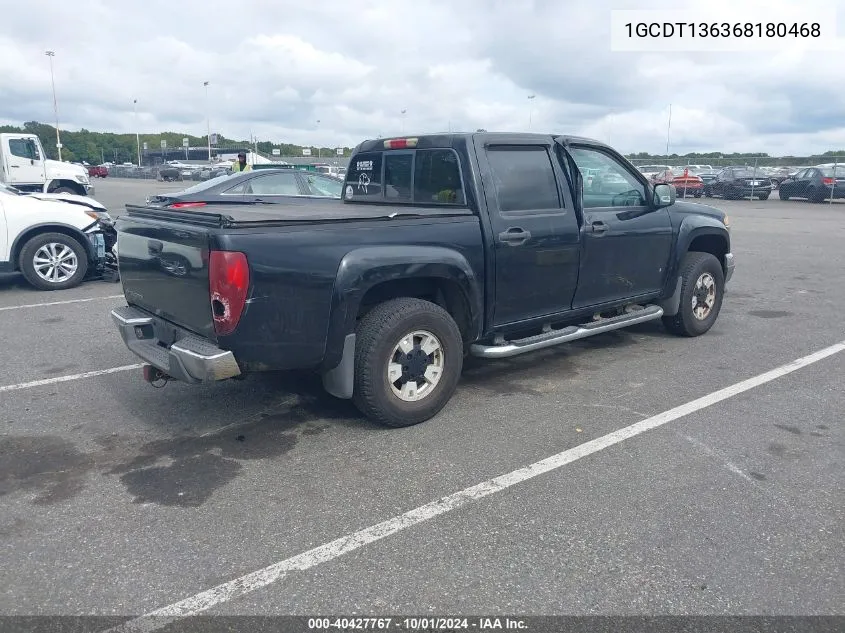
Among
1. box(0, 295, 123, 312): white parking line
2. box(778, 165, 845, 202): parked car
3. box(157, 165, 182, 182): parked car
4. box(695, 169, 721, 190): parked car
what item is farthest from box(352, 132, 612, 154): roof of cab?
box(157, 165, 182, 182): parked car

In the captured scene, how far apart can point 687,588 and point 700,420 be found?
1.96 meters

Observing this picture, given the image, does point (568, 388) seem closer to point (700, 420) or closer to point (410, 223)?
point (700, 420)

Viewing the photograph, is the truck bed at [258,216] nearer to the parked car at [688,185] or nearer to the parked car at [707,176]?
the parked car at [688,185]

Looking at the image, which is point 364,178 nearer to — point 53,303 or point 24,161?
point 53,303

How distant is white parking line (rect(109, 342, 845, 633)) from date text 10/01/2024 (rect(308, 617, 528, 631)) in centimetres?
37

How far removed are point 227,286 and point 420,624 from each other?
6.37ft

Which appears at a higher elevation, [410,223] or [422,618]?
[410,223]

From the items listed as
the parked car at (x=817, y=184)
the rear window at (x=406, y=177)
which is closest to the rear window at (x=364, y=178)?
the rear window at (x=406, y=177)

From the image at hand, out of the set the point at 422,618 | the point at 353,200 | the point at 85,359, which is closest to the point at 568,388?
the point at 353,200

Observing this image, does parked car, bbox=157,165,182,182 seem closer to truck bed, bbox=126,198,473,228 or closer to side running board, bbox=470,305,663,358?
truck bed, bbox=126,198,473,228

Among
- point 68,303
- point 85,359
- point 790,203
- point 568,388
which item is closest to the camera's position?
point 568,388

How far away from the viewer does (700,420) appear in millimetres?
4574

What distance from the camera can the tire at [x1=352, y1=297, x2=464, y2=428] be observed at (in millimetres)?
4188

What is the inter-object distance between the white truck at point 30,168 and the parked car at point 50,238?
14172mm
